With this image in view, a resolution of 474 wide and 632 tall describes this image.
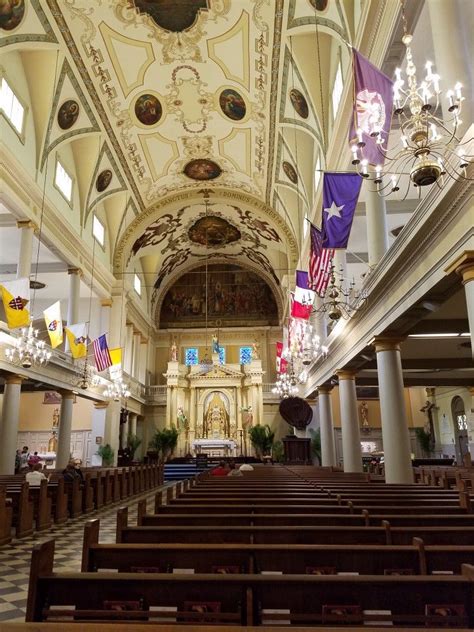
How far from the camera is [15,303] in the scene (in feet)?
37.7

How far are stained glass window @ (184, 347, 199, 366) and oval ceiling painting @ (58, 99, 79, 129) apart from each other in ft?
A: 62.1

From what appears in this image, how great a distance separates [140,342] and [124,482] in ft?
50.8

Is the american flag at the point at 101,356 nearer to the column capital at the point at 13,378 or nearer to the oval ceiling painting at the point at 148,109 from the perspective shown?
the column capital at the point at 13,378

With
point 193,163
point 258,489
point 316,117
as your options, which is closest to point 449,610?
point 258,489

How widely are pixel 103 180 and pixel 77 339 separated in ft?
24.3

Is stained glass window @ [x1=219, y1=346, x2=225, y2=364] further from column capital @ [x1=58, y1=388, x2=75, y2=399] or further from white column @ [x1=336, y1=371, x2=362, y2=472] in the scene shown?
white column @ [x1=336, y1=371, x2=362, y2=472]

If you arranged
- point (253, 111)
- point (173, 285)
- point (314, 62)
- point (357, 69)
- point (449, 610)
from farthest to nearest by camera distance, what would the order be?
point (173, 285) → point (253, 111) → point (314, 62) → point (357, 69) → point (449, 610)

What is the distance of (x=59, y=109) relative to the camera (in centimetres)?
1522

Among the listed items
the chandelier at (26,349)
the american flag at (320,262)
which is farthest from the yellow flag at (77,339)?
the american flag at (320,262)

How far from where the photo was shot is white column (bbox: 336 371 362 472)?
44.7 feet

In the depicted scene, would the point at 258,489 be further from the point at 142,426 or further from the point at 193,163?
the point at 142,426

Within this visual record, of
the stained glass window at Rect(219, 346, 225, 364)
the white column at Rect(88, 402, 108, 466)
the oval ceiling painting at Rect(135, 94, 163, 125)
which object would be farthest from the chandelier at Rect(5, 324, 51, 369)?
the stained glass window at Rect(219, 346, 225, 364)

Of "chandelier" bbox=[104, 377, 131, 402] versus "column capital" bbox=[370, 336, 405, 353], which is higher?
"chandelier" bbox=[104, 377, 131, 402]

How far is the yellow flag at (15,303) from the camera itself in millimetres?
11469
